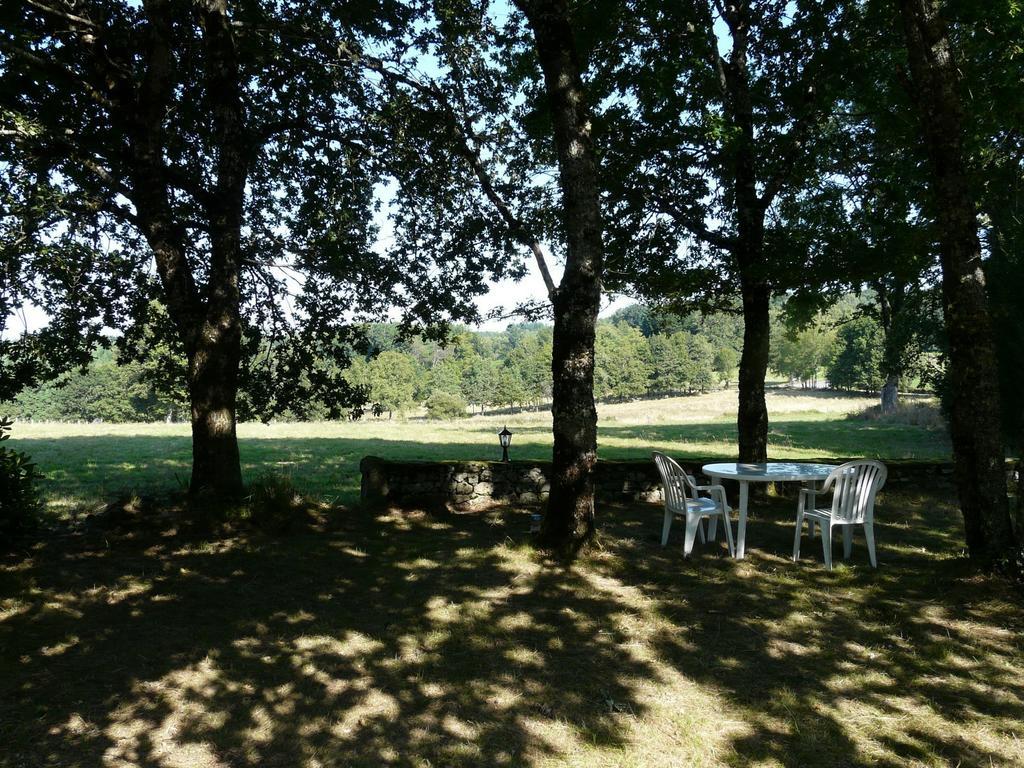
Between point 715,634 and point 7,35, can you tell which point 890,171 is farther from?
point 7,35

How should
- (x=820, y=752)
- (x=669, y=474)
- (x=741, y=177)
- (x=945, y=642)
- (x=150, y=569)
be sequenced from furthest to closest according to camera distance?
(x=741, y=177)
(x=669, y=474)
(x=150, y=569)
(x=945, y=642)
(x=820, y=752)

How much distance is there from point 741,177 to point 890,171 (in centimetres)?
231

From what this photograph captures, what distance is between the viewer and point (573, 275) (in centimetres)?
644

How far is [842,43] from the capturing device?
849 cm

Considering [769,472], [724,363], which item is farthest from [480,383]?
[769,472]

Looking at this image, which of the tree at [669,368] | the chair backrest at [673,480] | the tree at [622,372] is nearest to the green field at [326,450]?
the chair backrest at [673,480]

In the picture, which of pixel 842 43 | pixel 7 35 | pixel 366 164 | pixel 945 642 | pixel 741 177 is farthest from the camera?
pixel 366 164

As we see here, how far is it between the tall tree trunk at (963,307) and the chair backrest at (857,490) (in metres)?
0.75

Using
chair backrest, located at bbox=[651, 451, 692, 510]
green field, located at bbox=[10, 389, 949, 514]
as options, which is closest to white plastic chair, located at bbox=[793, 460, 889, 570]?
chair backrest, located at bbox=[651, 451, 692, 510]

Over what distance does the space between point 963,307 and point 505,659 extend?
4723 mm

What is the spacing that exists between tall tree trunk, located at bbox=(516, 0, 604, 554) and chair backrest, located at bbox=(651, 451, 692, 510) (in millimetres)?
762

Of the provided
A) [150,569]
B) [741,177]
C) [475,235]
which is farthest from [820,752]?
[475,235]

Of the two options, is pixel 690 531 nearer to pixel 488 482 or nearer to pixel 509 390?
pixel 488 482

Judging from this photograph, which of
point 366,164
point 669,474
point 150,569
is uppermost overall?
point 366,164
